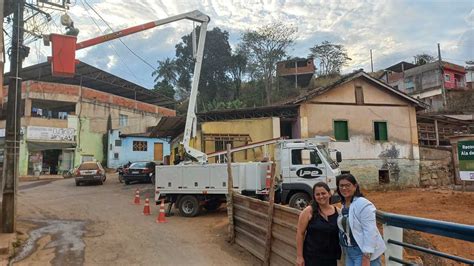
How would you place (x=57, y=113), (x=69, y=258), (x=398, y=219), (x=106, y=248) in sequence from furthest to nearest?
1. (x=57, y=113)
2. (x=106, y=248)
3. (x=69, y=258)
4. (x=398, y=219)

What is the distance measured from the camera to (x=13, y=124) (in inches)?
404

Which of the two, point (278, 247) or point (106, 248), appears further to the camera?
point (106, 248)

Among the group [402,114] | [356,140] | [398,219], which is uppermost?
[402,114]

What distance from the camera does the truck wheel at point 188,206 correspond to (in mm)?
12969

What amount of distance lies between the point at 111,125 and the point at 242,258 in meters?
33.3

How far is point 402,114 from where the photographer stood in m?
23.1

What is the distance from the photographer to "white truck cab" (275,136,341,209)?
12.4 meters

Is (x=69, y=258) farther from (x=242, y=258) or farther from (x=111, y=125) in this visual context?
(x=111, y=125)

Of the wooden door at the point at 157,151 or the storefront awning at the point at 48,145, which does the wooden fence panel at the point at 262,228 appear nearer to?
the storefront awning at the point at 48,145

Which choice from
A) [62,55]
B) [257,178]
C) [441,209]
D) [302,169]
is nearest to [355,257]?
[62,55]

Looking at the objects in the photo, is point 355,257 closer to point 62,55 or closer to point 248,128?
point 62,55

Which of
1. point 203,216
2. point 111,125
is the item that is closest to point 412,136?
point 203,216

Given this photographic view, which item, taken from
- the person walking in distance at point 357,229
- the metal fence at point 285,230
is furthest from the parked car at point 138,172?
the person walking in distance at point 357,229

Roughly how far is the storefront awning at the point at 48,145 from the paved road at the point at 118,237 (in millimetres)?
18125
